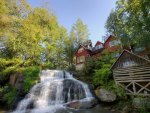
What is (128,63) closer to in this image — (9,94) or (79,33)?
(9,94)

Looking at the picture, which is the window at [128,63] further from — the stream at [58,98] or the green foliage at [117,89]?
the stream at [58,98]

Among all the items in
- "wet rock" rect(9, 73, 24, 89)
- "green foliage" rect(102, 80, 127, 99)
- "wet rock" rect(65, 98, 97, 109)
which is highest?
"wet rock" rect(9, 73, 24, 89)

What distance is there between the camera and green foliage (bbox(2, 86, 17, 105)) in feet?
54.3

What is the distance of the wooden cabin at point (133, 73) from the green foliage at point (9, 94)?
38.7ft

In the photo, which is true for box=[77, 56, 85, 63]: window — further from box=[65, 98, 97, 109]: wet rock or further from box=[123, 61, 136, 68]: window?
box=[65, 98, 97, 109]: wet rock

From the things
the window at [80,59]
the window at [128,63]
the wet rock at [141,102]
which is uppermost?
the window at [80,59]

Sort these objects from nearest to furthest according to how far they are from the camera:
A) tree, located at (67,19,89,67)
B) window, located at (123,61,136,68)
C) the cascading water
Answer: window, located at (123,61,136,68), the cascading water, tree, located at (67,19,89,67)

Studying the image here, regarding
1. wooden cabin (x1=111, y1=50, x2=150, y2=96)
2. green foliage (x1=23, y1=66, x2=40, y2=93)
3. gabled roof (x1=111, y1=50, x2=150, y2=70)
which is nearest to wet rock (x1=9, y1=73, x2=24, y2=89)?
green foliage (x1=23, y1=66, x2=40, y2=93)

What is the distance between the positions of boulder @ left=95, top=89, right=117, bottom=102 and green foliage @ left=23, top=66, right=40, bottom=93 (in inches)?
329

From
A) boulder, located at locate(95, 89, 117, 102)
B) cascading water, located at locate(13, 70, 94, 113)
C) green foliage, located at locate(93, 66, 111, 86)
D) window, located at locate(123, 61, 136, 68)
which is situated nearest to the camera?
boulder, located at locate(95, 89, 117, 102)

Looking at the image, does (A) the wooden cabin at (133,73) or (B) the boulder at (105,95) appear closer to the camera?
(A) the wooden cabin at (133,73)

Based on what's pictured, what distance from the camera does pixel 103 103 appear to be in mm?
14516

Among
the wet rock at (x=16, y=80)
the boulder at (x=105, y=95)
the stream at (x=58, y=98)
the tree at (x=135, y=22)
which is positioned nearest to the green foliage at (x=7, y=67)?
the wet rock at (x=16, y=80)

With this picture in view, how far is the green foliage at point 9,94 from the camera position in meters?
16.6
